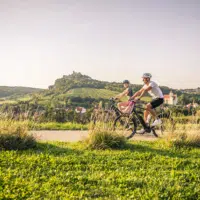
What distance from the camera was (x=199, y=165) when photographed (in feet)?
20.1

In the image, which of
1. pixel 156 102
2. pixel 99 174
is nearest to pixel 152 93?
pixel 156 102

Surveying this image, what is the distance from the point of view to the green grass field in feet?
14.3

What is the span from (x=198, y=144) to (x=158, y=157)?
7.48ft

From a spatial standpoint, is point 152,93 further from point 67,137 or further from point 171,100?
point 171,100

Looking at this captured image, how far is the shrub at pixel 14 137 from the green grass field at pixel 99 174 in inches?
17.0

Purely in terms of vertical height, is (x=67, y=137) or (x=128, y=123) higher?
(x=128, y=123)

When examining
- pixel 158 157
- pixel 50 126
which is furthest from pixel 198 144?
pixel 50 126

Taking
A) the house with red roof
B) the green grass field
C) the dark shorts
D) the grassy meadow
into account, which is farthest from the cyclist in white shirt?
the house with red roof

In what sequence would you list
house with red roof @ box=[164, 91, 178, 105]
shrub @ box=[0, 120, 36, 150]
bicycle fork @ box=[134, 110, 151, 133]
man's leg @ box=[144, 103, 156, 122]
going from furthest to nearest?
1. house with red roof @ box=[164, 91, 178, 105]
2. bicycle fork @ box=[134, 110, 151, 133]
3. man's leg @ box=[144, 103, 156, 122]
4. shrub @ box=[0, 120, 36, 150]

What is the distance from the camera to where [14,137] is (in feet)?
24.2

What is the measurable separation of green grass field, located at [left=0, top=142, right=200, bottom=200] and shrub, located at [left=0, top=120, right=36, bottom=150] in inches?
17.0

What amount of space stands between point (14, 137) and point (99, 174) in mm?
3114

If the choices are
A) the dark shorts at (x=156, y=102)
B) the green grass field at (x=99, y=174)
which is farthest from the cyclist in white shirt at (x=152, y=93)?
the green grass field at (x=99, y=174)

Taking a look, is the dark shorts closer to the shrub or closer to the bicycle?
the bicycle
